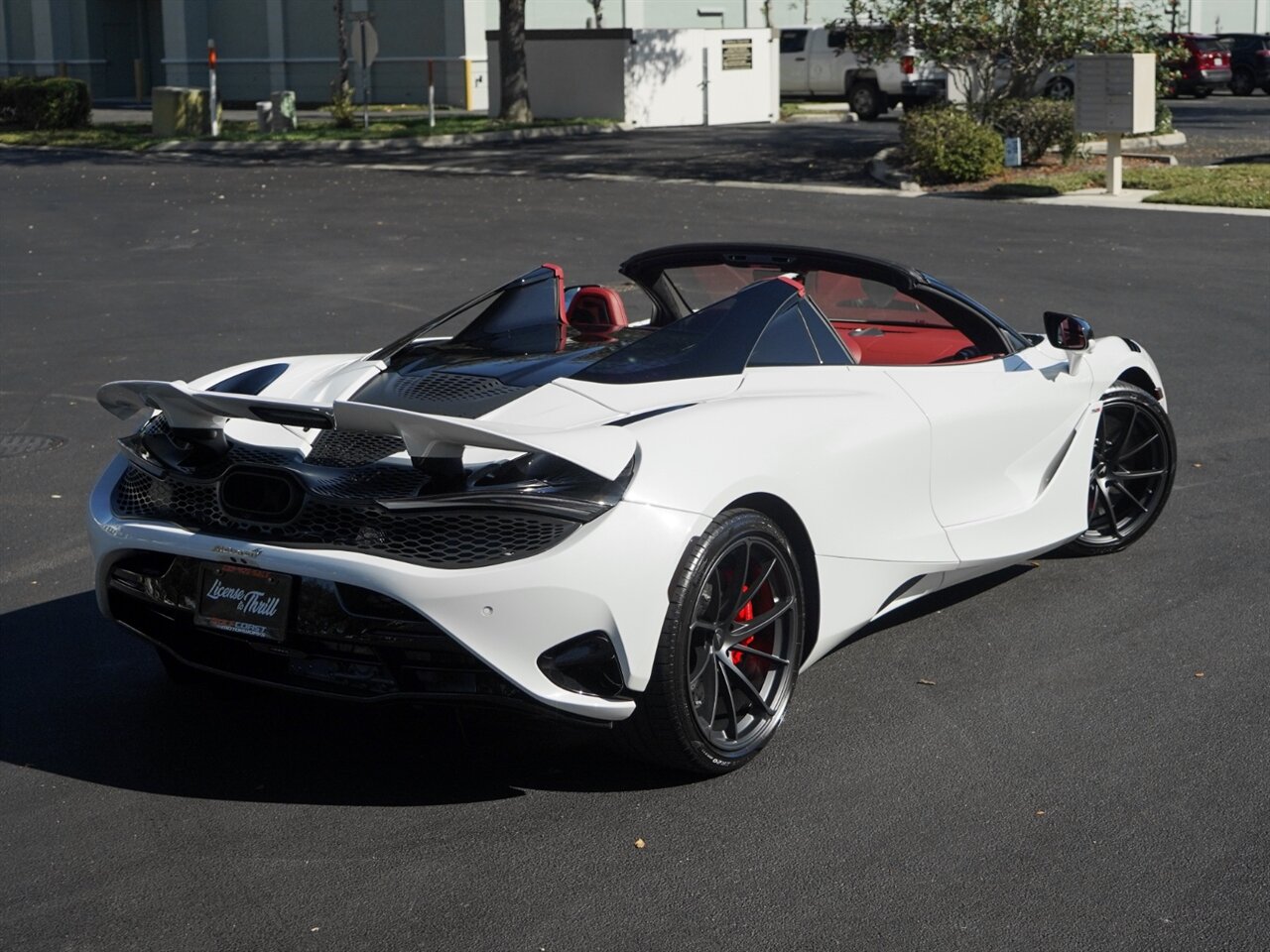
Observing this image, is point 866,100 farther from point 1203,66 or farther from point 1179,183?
point 1179,183

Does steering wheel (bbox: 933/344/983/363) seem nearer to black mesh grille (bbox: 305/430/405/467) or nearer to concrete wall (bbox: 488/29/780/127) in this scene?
black mesh grille (bbox: 305/430/405/467)

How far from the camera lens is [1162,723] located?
500 centimetres

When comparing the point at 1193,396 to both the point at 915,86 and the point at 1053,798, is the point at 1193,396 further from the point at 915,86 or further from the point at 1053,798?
the point at 915,86

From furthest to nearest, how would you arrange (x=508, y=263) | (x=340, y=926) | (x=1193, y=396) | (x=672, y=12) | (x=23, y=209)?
1. (x=672, y=12)
2. (x=23, y=209)
3. (x=508, y=263)
4. (x=1193, y=396)
5. (x=340, y=926)

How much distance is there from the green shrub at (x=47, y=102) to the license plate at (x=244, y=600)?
32.4 metres

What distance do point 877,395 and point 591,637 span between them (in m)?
1.56

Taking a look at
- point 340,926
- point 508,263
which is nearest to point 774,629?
point 340,926

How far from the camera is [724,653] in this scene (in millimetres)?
4625

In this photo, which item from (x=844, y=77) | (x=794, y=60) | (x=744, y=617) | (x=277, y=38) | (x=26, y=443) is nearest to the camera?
(x=744, y=617)

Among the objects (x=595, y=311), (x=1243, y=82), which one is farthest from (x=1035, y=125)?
(x=1243, y=82)

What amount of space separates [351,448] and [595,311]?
4.75ft

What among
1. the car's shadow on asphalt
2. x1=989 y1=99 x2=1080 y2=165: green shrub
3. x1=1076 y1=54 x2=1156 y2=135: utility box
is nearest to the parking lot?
the car's shadow on asphalt

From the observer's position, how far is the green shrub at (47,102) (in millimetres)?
34125

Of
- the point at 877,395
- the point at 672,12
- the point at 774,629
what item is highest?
the point at 672,12
